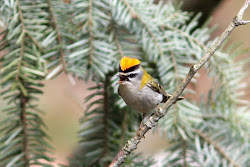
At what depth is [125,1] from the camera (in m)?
1.42

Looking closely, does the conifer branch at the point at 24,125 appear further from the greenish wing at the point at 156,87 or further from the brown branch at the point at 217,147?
the brown branch at the point at 217,147

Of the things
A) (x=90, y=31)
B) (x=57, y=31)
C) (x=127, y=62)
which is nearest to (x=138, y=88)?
(x=127, y=62)

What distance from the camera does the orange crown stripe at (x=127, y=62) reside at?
1241 mm

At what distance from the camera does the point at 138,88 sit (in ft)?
4.78

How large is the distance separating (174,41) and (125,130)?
1.69 feet

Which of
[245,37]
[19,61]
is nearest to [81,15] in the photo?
[19,61]

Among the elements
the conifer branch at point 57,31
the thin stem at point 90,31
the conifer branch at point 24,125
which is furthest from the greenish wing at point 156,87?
the conifer branch at point 24,125

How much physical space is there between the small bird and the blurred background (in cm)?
80

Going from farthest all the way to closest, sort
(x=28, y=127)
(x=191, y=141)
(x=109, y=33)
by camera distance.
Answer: (x=191, y=141), (x=109, y=33), (x=28, y=127)

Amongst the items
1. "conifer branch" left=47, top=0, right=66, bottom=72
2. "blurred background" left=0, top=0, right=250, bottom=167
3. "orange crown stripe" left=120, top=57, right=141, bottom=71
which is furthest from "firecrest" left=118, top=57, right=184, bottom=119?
"blurred background" left=0, top=0, right=250, bottom=167

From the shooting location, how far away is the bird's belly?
4.41 feet

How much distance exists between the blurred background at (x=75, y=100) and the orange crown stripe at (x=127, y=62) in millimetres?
1016

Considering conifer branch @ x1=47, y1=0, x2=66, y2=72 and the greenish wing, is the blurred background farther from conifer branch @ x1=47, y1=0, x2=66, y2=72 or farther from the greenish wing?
conifer branch @ x1=47, y1=0, x2=66, y2=72

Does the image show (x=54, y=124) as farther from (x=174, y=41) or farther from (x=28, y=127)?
(x=174, y=41)
